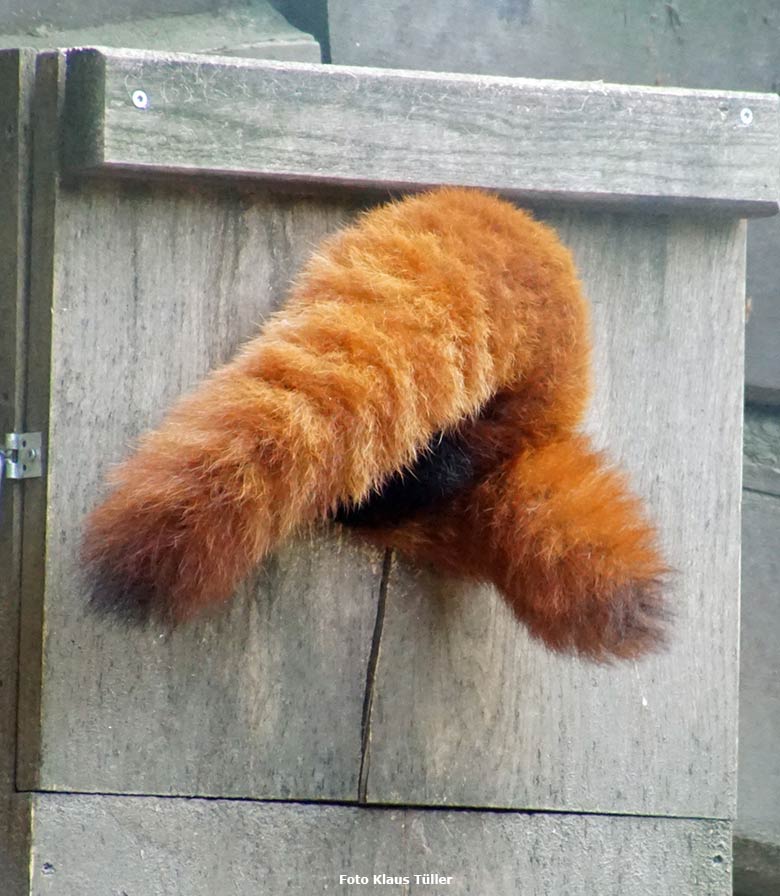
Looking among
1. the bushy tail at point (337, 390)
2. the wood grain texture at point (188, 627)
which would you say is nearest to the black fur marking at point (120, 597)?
the bushy tail at point (337, 390)

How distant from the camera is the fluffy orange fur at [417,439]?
1.16 meters

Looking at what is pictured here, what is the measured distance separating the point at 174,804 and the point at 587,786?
1.72ft

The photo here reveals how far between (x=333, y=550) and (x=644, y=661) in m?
0.43

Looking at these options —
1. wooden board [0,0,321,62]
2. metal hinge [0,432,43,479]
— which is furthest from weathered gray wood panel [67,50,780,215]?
wooden board [0,0,321,62]

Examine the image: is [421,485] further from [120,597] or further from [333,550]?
[120,597]

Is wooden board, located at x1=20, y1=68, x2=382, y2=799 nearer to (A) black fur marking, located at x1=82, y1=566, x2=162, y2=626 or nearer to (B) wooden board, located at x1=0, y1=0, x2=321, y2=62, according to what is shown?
(A) black fur marking, located at x1=82, y1=566, x2=162, y2=626

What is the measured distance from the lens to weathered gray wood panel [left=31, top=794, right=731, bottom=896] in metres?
1.36

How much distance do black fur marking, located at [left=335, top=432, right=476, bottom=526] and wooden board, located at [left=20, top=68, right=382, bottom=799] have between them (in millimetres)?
52

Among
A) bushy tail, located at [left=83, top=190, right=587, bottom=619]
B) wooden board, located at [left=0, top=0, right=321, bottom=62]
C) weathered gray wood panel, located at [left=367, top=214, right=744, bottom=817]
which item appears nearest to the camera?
bushy tail, located at [left=83, top=190, right=587, bottom=619]

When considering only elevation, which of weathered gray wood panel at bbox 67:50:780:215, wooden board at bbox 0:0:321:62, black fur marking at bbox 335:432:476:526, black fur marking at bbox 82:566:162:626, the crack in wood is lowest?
the crack in wood

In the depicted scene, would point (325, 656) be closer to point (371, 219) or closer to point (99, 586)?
point (99, 586)

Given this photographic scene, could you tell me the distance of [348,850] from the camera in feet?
4.75

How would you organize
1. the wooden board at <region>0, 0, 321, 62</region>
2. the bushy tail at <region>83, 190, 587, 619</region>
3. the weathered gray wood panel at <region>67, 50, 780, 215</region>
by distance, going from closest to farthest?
the bushy tail at <region>83, 190, 587, 619</region>
the weathered gray wood panel at <region>67, 50, 780, 215</region>
the wooden board at <region>0, 0, 321, 62</region>

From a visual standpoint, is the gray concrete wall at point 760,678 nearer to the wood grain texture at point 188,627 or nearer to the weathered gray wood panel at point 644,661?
the weathered gray wood panel at point 644,661
